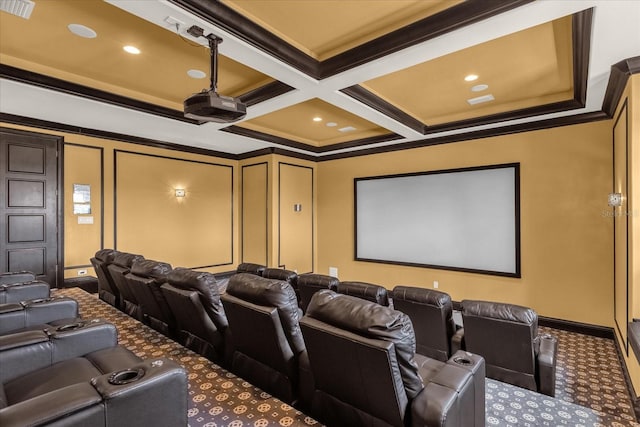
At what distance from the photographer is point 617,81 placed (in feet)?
10.8

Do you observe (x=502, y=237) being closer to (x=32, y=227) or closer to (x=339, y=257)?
(x=339, y=257)

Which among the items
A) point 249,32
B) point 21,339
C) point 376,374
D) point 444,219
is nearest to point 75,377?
point 21,339

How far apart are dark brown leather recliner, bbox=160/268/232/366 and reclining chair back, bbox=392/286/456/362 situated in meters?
1.59

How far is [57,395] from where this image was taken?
3.65 ft

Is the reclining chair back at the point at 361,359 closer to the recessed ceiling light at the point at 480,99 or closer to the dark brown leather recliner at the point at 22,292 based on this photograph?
the dark brown leather recliner at the point at 22,292

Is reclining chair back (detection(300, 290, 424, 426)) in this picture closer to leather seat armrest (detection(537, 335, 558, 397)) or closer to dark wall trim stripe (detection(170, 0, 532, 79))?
leather seat armrest (detection(537, 335, 558, 397))

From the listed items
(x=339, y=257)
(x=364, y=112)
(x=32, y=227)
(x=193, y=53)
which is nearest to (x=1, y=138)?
(x=32, y=227)

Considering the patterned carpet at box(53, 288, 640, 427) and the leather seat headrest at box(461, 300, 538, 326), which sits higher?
the leather seat headrest at box(461, 300, 538, 326)

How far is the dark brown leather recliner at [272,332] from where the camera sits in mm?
2047

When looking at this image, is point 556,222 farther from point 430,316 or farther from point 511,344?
point 430,316

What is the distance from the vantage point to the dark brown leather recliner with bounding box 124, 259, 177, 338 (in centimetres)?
297

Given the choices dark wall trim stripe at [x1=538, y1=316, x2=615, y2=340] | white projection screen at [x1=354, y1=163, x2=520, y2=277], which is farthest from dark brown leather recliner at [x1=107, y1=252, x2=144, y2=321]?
dark wall trim stripe at [x1=538, y1=316, x2=615, y2=340]

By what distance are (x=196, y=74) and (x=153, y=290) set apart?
239 centimetres

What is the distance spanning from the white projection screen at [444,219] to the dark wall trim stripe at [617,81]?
1.26 metres
